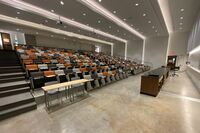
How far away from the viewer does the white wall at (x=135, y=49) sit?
14347 mm

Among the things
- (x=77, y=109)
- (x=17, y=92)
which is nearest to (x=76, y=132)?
(x=77, y=109)

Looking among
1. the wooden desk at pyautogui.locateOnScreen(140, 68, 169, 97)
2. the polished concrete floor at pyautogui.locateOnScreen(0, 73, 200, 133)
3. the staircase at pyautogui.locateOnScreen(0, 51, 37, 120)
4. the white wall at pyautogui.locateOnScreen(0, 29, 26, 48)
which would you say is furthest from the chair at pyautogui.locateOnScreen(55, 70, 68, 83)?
the white wall at pyautogui.locateOnScreen(0, 29, 26, 48)

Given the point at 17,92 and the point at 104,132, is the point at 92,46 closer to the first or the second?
the point at 17,92

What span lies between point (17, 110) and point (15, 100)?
37cm

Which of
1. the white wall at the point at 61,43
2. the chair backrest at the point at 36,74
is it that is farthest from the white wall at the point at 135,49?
the chair backrest at the point at 36,74

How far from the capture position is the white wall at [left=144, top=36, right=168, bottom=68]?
12453mm

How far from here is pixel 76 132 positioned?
206 centimetres

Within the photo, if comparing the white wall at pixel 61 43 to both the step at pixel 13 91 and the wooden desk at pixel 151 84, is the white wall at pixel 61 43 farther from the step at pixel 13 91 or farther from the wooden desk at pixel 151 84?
the wooden desk at pixel 151 84

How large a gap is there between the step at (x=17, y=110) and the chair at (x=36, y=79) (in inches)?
36.9

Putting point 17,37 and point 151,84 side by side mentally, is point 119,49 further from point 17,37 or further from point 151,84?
point 17,37

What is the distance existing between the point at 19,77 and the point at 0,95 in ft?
3.46

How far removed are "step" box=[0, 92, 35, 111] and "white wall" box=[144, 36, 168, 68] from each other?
14.5 meters

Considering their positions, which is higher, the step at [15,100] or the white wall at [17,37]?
the white wall at [17,37]

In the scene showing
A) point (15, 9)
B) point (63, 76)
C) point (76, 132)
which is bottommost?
point (76, 132)
